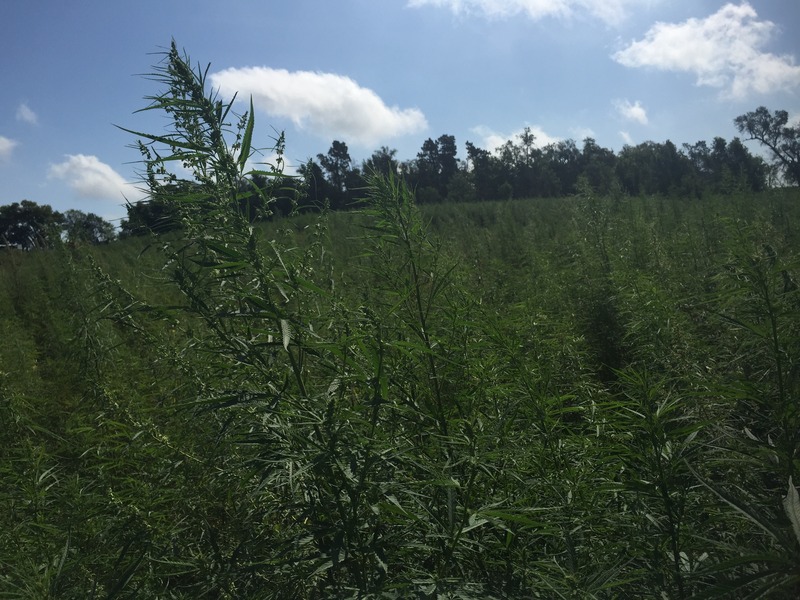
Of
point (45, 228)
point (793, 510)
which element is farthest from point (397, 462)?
point (45, 228)

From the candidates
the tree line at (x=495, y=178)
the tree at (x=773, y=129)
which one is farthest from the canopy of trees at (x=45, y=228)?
the tree at (x=773, y=129)

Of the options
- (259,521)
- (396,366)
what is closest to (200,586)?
(259,521)

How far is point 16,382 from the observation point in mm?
4688

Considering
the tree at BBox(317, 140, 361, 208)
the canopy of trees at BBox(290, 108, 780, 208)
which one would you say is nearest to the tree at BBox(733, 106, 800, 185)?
the canopy of trees at BBox(290, 108, 780, 208)

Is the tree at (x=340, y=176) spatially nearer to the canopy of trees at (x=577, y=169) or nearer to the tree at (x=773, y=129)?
the canopy of trees at (x=577, y=169)

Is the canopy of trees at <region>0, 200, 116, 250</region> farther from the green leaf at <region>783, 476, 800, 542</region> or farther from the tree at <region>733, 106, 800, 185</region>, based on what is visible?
the tree at <region>733, 106, 800, 185</region>

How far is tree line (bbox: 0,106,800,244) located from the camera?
225 cm

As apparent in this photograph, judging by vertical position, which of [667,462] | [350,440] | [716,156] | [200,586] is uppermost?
[716,156]

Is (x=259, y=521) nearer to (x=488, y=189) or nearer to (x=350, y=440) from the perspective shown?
(x=350, y=440)

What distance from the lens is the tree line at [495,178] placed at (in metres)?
2.25

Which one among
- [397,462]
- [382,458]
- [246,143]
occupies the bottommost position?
[397,462]

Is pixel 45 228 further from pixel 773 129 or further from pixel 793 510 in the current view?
pixel 773 129

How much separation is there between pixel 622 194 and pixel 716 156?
28.9ft

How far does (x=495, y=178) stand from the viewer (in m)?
34.4
